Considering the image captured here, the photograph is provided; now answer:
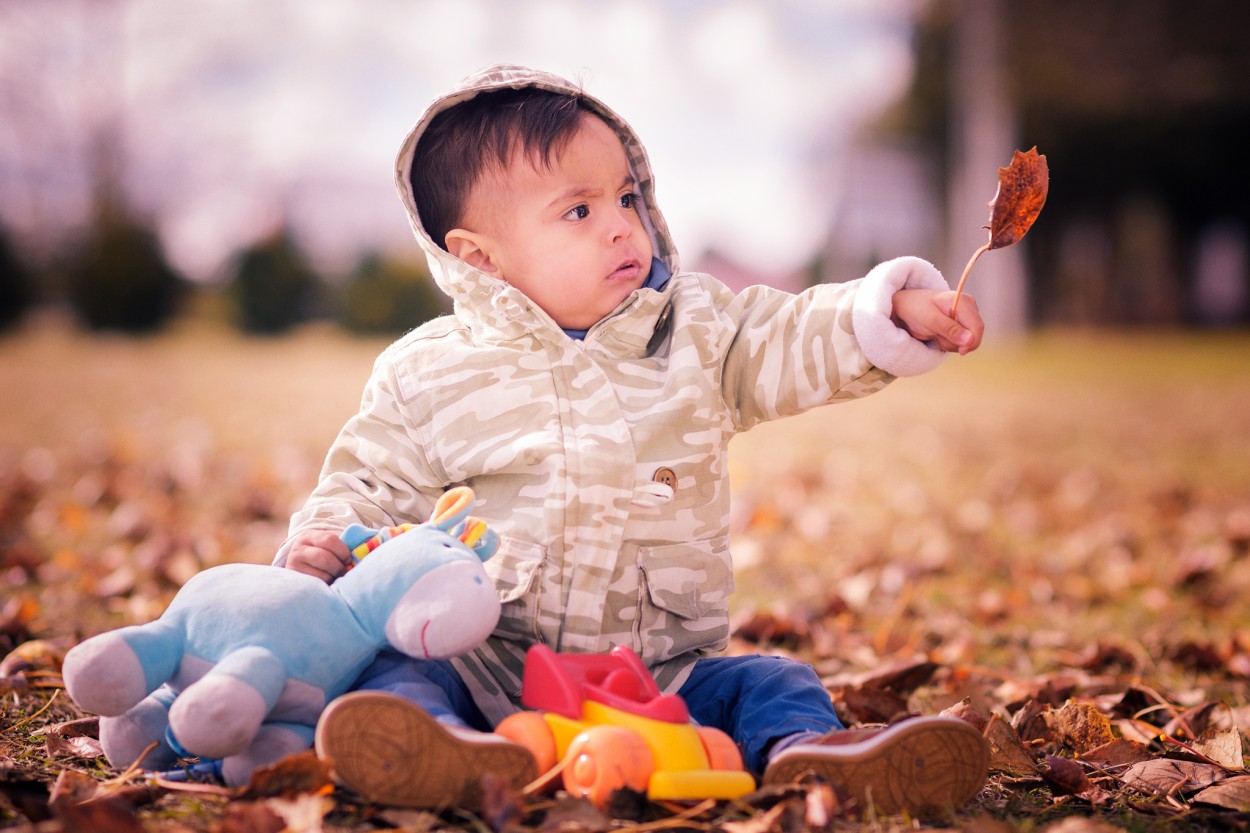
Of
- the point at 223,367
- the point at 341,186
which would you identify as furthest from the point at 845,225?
the point at 223,367

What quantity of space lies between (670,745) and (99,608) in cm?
206

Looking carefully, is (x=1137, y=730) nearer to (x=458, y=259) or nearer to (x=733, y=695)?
(x=733, y=695)

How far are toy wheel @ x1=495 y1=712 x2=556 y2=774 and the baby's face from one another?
79 cm

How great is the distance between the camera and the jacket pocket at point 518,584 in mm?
1965

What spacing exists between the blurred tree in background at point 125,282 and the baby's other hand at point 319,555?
18.7 metres

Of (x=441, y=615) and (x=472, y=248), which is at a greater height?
(x=472, y=248)

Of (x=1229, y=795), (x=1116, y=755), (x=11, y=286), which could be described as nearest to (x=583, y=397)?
(x=1116, y=755)

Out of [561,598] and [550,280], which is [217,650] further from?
[550,280]

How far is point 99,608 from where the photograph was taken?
3111 millimetres

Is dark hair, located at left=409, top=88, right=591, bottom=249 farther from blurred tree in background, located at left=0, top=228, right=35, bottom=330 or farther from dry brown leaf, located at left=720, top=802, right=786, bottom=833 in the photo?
blurred tree in background, located at left=0, top=228, right=35, bottom=330

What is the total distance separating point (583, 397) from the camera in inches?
80.9

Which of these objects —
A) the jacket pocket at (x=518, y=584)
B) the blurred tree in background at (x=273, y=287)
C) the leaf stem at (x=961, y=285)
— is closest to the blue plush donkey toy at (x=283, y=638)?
the jacket pocket at (x=518, y=584)

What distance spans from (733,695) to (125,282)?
19.0 meters

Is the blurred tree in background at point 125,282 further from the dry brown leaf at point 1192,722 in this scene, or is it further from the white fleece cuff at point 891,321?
the dry brown leaf at point 1192,722
